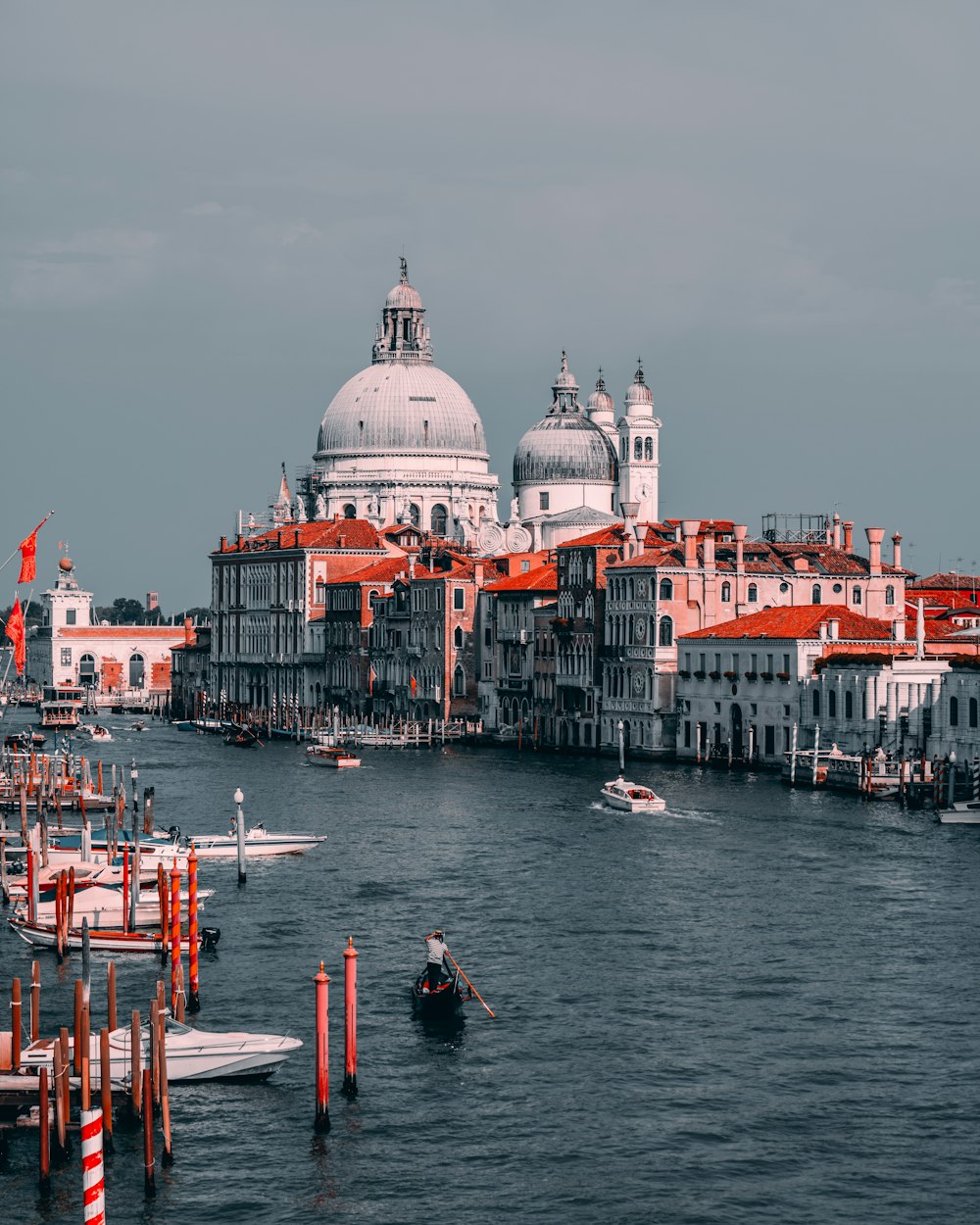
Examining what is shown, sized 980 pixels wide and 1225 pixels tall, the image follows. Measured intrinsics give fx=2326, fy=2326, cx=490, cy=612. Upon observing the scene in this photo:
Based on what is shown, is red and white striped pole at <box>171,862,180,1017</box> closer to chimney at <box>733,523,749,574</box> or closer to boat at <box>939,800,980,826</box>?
boat at <box>939,800,980,826</box>

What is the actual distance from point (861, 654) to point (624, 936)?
3849 centimetres

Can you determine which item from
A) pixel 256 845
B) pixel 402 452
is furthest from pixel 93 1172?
pixel 402 452

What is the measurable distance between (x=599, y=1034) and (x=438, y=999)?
2612 mm

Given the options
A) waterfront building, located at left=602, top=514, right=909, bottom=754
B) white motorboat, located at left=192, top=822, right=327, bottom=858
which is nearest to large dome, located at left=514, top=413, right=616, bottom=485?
waterfront building, located at left=602, top=514, right=909, bottom=754

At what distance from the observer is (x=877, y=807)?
70.6 meters

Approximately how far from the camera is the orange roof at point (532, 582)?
369ft

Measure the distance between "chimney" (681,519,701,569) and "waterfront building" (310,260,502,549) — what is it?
59.2 metres

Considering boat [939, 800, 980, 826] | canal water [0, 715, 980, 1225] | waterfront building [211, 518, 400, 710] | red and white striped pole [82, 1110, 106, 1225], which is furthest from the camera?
waterfront building [211, 518, 400, 710]

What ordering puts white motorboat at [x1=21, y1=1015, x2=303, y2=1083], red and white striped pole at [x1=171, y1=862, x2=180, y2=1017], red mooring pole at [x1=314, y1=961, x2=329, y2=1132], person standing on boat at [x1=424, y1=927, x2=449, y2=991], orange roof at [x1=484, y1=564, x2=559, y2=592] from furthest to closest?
orange roof at [x1=484, y1=564, x2=559, y2=592], person standing on boat at [x1=424, y1=927, x2=449, y2=991], red and white striped pole at [x1=171, y1=862, x2=180, y2=1017], white motorboat at [x1=21, y1=1015, x2=303, y2=1083], red mooring pole at [x1=314, y1=961, x2=329, y2=1132]

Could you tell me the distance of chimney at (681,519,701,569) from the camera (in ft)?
321

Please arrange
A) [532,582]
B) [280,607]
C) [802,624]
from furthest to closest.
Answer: [280,607] < [532,582] < [802,624]

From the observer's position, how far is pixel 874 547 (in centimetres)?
10138

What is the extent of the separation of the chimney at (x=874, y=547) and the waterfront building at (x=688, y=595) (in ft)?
0.14

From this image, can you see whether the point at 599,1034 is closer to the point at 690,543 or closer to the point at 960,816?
the point at 960,816
